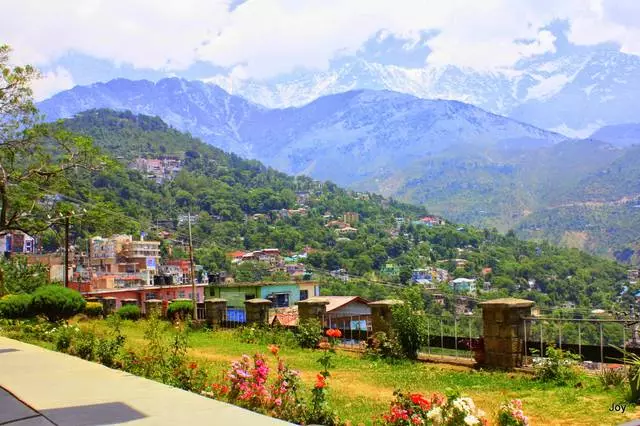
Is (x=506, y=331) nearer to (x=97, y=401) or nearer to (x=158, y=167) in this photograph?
(x=97, y=401)

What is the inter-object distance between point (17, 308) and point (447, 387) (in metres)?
15.8

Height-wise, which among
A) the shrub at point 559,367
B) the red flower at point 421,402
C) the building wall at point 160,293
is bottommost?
the building wall at point 160,293

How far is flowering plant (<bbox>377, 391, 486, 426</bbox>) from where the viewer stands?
533cm

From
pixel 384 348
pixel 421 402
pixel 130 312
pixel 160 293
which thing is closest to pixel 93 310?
pixel 130 312

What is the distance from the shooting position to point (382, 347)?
12969mm

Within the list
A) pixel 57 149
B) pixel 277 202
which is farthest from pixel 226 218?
pixel 57 149

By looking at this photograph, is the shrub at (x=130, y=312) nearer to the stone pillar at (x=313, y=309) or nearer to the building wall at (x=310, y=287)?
the stone pillar at (x=313, y=309)

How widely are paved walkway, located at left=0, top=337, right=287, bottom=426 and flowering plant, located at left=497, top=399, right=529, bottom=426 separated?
204 centimetres

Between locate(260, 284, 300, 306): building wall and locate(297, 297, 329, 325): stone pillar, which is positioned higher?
locate(297, 297, 329, 325): stone pillar

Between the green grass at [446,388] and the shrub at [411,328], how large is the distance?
476 millimetres

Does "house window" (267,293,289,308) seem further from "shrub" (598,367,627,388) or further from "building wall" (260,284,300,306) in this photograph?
"shrub" (598,367,627,388)

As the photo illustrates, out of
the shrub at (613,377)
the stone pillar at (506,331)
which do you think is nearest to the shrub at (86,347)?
the stone pillar at (506,331)

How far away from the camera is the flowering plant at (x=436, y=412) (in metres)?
5.33

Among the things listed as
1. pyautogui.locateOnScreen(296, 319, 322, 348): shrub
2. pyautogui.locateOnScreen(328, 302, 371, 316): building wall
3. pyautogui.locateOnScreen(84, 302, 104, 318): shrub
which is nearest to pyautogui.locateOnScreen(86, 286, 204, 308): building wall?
pyautogui.locateOnScreen(328, 302, 371, 316): building wall
